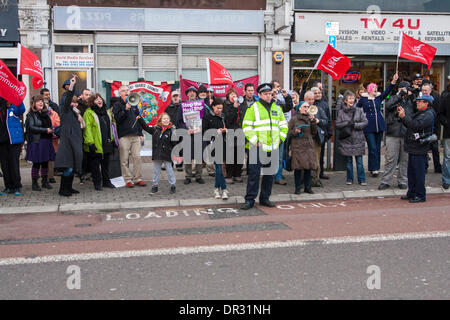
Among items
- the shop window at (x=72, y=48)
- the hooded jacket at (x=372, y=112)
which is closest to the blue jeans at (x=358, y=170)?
the hooded jacket at (x=372, y=112)

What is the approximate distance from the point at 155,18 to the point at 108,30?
4.75 ft

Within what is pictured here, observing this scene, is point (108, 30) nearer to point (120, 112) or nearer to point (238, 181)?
point (120, 112)

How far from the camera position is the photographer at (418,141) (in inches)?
356

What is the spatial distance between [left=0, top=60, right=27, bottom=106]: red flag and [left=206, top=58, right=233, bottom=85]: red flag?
4220 millimetres

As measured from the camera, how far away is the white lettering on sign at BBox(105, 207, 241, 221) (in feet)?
27.4

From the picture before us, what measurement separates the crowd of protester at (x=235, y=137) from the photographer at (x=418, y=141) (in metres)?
0.02

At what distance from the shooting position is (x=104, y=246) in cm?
646

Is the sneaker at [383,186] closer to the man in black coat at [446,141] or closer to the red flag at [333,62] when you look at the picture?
the man in black coat at [446,141]

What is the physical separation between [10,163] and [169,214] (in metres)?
3.57

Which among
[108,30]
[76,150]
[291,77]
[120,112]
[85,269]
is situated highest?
[108,30]

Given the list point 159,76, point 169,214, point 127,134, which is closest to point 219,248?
point 169,214

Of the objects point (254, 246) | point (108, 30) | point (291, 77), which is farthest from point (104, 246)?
point (291, 77)

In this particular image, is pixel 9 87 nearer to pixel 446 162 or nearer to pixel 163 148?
pixel 163 148

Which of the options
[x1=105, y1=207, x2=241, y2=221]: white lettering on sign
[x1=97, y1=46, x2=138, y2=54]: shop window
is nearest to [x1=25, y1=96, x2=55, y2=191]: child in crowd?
[x1=105, y1=207, x2=241, y2=221]: white lettering on sign
